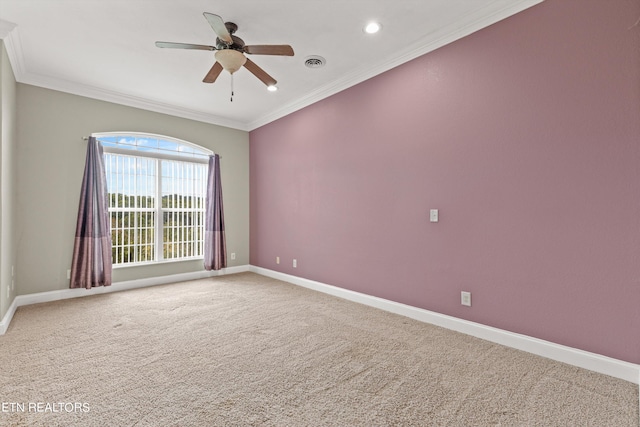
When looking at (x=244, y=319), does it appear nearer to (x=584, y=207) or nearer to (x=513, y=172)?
(x=513, y=172)

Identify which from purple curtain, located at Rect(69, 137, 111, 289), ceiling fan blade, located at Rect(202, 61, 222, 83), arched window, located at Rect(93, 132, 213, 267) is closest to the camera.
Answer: ceiling fan blade, located at Rect(202, 61, 222, 83)

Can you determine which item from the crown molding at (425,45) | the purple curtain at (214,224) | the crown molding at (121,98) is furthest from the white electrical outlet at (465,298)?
the crown molding at (121,98)

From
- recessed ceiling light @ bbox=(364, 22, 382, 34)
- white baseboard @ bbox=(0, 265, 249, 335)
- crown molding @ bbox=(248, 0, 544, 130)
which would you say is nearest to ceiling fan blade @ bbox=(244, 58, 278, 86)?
recessed ceiling light @ bbox=(364, 22, 382, 34)

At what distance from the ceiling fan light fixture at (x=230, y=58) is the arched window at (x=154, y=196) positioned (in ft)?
8.73

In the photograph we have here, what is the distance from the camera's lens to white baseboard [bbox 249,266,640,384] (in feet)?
6.61

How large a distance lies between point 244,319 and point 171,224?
2672 millimetres

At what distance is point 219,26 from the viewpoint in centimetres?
224

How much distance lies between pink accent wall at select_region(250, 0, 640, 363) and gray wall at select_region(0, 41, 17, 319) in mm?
3459

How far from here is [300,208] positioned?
4648 mm

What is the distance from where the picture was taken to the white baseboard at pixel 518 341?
201 centimetres

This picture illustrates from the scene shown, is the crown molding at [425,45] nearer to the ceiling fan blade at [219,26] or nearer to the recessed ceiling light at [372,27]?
the recessed ceiling light at [372,27]

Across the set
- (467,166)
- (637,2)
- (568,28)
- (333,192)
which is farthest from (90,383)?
(637,2)

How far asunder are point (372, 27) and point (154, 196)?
13.3 feet

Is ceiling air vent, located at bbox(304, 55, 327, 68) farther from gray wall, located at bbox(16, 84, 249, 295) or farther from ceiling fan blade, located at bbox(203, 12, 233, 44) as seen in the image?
gray wall, located at bbox(16, 84, 249, 295)
